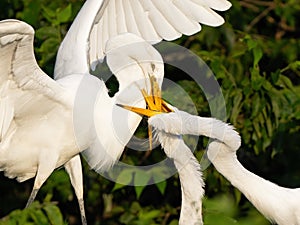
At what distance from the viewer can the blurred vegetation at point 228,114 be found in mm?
4465

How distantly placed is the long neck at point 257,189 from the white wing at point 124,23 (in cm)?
85

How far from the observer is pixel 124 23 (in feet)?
15.2

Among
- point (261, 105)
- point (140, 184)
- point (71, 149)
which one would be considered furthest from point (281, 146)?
point (71, 149)

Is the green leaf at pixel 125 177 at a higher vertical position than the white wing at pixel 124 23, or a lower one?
lower

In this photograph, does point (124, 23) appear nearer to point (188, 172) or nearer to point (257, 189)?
point (188, 172)

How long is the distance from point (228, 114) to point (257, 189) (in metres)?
0.85

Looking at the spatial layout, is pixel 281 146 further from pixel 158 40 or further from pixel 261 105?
pixel 158 40

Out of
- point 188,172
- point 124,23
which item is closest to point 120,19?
point 124,23

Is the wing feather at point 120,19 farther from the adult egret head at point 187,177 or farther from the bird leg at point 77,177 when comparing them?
the adult egret head at point 187,177

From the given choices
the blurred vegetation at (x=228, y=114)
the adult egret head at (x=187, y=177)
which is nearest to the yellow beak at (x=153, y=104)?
the adult egret head at (x=187, y=177)

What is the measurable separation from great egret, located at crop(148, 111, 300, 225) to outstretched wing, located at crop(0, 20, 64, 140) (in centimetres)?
51

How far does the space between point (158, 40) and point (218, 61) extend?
25cm

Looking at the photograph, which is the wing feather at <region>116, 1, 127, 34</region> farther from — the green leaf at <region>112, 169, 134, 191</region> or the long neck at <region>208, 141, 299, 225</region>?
the long neck at <region>208, 141, 299, 225</region>

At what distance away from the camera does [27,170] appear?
4.24 m
